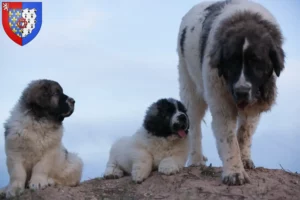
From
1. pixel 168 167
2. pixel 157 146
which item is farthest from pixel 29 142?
pixel 168 167

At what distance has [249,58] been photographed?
6.67m

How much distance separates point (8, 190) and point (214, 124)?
2.90 m

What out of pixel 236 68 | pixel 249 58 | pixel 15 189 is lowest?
pixel 15 189

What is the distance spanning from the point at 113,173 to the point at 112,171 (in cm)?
4

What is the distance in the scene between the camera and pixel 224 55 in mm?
6867

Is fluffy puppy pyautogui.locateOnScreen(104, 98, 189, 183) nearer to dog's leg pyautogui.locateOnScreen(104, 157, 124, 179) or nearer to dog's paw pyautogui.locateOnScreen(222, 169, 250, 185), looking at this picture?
dog's leg pyautogui.locateOnScreen(104, 157, 124, 179)

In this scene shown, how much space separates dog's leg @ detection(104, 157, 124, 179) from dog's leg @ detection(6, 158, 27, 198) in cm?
136

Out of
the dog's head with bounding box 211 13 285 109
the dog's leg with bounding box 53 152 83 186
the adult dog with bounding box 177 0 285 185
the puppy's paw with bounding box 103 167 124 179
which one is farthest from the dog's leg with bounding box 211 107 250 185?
the dog's leg with bounding box 53 152 83 186

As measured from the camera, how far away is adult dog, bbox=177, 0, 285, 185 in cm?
669

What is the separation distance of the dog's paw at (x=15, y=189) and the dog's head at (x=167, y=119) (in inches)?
81.4

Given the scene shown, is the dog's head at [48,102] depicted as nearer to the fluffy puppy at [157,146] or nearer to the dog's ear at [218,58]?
the fluffy puppy at [157,146]

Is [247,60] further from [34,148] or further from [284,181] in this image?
[34,148]

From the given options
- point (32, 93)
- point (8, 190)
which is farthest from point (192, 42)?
point (8, 190)

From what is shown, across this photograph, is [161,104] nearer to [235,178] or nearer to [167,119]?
[167,119]
